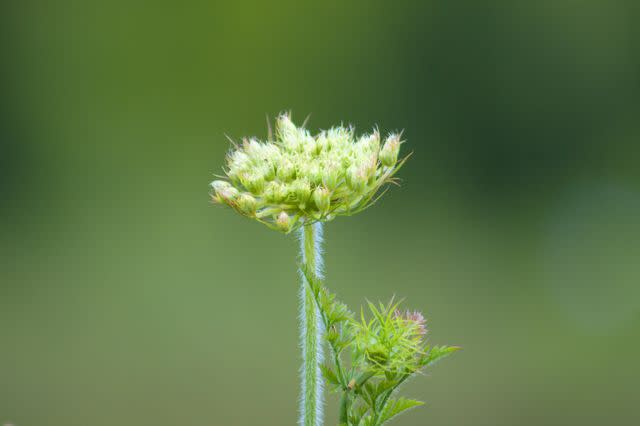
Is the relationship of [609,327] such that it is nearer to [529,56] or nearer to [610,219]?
[610,219]

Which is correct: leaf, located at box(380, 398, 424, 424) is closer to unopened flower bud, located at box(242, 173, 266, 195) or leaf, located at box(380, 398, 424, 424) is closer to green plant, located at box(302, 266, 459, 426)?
green plant, located at box(302, 266, 459, 426)

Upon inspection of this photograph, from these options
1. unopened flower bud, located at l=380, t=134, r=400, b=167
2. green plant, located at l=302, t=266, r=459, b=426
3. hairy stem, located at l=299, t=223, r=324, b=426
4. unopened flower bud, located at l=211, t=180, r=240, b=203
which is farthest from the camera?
unopened flower bud, located at l=380, t=134, r=400, b=167

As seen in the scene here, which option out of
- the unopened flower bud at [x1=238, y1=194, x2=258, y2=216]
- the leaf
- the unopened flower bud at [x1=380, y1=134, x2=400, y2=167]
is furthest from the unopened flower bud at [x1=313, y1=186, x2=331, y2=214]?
the leaf

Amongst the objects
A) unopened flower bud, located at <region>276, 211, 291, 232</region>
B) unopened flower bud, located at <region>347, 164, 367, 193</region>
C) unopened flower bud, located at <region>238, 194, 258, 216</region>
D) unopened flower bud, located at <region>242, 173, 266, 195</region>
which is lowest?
unopened flower bud, located at <region>276, 211, 291, 232</region>

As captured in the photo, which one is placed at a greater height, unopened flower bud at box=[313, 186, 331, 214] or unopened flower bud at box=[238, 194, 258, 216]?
unopened flower bud at box=[238, 194, 258, 216]

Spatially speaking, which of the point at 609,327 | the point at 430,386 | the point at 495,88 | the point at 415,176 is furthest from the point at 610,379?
the point at 495,88

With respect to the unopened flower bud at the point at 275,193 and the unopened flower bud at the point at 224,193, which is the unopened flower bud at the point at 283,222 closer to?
the unopened flower bud at the point at 275,193

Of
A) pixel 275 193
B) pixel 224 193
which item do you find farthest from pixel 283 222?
pixel 224 193

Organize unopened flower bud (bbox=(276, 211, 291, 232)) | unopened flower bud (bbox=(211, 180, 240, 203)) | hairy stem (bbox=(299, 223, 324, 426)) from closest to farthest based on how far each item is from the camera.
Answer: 1. hairy stem (bbox=(299, 223, 324, 426))
2. unopened flower bud (bbox=(276, 211, 291, 232))
3. unopened flower bud (bbox=(211, 180, 240, 203))
